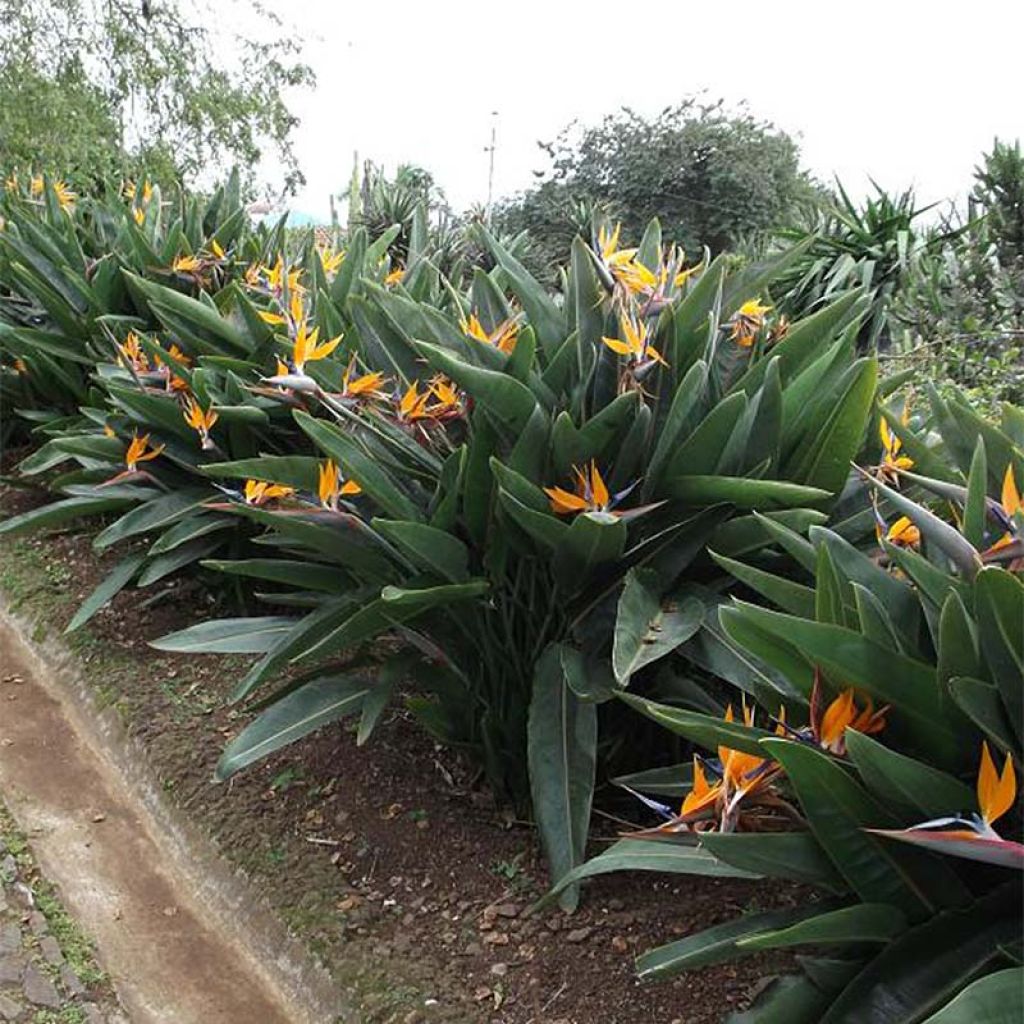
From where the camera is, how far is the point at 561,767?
7.31ft

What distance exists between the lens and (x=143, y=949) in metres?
2.57

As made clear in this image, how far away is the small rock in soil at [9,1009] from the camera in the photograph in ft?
7.29

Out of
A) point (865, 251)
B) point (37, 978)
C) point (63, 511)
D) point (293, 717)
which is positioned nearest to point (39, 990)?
point (37, 978)

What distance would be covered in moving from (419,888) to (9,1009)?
0.87m

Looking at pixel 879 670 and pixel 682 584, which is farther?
pixel 682 584

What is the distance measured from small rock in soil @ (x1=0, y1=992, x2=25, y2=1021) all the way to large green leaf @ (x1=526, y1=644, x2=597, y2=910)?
44.6 inches

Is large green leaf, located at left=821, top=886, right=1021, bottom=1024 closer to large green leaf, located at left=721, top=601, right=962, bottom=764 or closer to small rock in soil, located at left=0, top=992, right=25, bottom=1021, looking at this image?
large green leaf, located at left=721, top=601, right=962, bottom=764

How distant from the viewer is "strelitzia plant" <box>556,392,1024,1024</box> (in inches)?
54.0

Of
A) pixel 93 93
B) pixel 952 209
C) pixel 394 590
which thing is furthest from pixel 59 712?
pixel 93 93

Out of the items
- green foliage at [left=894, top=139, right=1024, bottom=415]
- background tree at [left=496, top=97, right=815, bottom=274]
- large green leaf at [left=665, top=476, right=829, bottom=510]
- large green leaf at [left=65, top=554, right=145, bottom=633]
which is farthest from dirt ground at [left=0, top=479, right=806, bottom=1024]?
background tree at [left=496, top=97, right=815, bottom=274]

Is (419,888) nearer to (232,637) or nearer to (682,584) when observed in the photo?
(232,637)

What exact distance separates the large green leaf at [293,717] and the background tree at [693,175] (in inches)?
816

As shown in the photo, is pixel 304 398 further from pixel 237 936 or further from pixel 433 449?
pixel 237 936

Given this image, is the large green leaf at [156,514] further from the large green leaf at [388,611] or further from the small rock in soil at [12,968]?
the small rock in soil at [12,968]
